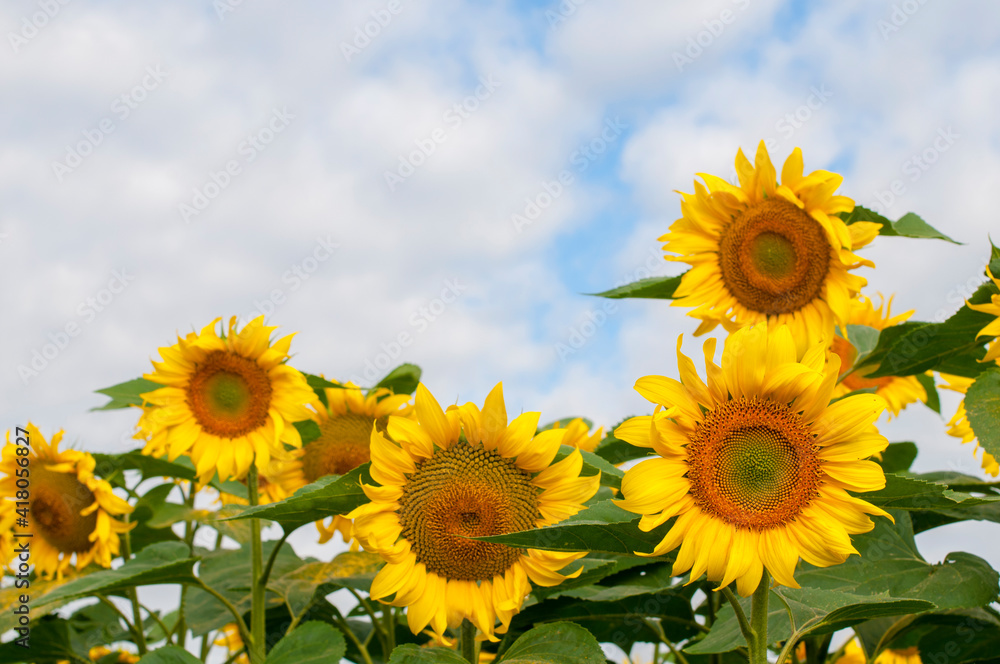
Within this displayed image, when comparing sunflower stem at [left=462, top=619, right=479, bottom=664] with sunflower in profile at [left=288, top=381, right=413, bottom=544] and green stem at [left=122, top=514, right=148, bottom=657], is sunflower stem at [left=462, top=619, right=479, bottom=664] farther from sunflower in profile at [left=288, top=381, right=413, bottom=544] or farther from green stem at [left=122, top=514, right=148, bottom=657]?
green stem at [left=122, top=514, right=148, bottom=657]

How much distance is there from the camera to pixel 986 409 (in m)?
2.32

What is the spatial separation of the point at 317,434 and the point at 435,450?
1.39m

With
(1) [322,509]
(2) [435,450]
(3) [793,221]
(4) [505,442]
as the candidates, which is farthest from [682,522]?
(3) [793,221]

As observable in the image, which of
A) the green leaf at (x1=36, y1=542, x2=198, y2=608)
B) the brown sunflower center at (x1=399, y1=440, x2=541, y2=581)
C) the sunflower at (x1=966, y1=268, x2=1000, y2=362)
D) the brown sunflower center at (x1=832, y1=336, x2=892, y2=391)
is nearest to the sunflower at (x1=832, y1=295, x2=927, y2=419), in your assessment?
the brown sunflower center at (x1=832, y1=336, x2=892, y2=391)

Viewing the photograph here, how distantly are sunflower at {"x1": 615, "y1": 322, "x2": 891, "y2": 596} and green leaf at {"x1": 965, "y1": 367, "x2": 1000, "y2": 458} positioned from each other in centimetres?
71

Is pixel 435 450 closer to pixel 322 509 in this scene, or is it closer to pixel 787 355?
pixel 322 509

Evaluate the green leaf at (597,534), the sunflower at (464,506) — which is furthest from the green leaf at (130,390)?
the green leaf at (597,534)

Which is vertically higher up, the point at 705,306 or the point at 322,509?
the point at 705,306

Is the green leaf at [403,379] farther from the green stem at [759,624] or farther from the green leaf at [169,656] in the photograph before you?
the green stem at [759,624]

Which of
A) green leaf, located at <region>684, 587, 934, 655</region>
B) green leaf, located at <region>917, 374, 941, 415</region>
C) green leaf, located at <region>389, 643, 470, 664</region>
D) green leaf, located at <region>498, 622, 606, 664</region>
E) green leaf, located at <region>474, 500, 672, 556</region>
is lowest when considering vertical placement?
green leaf, located at <region>389, 643, 470, 664</region>

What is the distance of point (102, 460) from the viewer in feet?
12.0

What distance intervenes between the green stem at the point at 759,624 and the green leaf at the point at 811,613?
0.40 ft

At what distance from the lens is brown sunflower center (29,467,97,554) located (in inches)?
142

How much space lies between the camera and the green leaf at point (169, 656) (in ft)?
8.25
